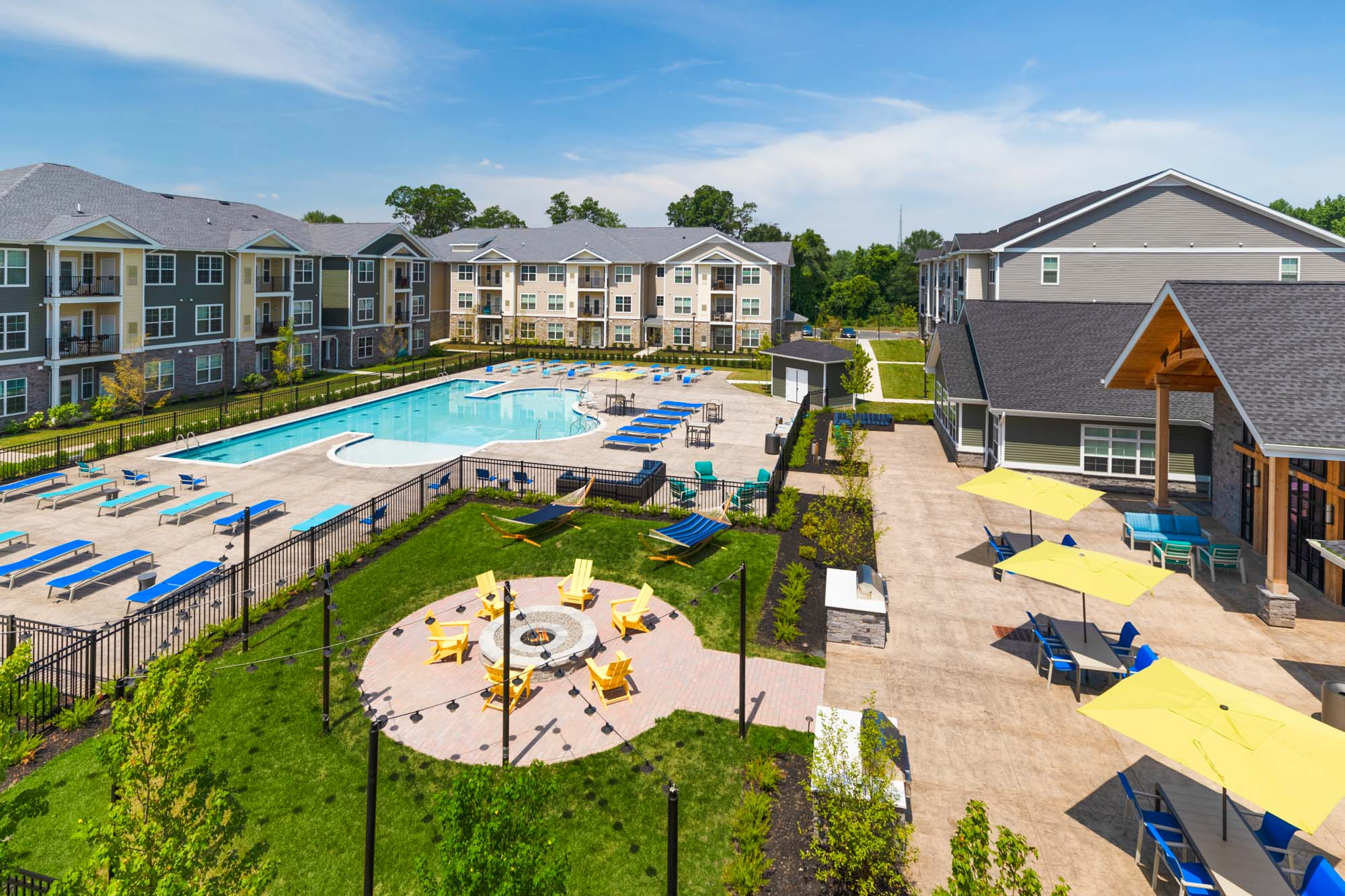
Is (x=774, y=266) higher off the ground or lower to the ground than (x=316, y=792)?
higher

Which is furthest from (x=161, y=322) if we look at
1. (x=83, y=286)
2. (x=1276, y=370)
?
(x=1276, y=370)

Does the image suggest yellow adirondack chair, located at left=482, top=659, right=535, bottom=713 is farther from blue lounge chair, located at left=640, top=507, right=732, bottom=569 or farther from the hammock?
the hammock

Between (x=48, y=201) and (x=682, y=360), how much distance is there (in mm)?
42953

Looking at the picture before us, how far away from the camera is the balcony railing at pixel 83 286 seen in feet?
121

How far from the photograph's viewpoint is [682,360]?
65.4 m

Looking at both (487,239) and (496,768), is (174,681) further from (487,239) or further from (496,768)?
(487,239)

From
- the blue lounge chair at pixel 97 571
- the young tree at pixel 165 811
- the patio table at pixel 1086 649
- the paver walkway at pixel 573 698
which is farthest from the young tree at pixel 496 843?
the blue lounge chair at pixel 97 571

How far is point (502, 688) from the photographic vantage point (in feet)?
45.2

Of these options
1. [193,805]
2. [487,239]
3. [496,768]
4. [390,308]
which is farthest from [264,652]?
[487,239]

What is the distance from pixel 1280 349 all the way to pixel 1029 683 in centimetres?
1036

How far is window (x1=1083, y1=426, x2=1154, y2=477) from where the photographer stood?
27234 mm

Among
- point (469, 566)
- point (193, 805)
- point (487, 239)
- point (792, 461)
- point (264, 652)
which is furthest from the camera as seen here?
point (487, 239)

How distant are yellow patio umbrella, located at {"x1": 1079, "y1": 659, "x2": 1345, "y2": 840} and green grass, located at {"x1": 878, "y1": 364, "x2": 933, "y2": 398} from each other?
40.9 meters

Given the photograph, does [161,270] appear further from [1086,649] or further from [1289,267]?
[1289,267]
